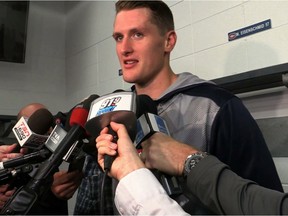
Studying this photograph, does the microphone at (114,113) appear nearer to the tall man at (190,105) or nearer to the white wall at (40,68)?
the tall man at (190,105)

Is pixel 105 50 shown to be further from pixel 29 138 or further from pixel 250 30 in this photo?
pixel 29 138

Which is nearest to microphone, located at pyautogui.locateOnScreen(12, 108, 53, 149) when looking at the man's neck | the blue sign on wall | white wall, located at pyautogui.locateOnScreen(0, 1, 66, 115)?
the man's neck

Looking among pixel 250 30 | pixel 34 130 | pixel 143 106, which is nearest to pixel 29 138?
pixel 34 130

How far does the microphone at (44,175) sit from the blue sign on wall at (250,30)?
116 cm

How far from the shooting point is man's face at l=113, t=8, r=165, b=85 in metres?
1.19

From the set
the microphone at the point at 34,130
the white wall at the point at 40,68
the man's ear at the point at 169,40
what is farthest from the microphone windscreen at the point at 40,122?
the white wall at the point at 40,68

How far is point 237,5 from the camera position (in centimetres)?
176

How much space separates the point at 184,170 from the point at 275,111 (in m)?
0.99

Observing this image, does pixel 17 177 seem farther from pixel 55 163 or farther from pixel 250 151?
pixel 250 151

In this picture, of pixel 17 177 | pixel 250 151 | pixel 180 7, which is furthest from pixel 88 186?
pixel 180 7

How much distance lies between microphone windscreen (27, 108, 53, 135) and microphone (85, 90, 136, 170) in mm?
301

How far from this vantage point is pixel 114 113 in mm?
673

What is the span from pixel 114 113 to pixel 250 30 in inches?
49.3

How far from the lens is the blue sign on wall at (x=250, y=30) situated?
1615 mm
